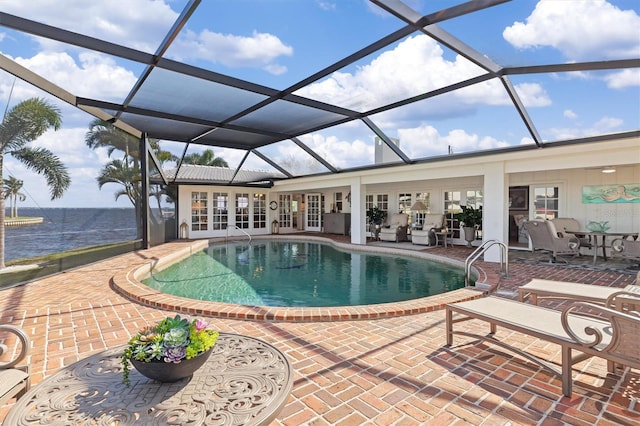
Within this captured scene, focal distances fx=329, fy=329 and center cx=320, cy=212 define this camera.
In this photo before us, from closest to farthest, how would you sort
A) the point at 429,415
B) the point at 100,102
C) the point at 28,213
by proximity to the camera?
the point at 429,415 → the point at 28,213 → the point at 100,102

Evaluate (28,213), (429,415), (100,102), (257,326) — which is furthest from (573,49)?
(28,213)

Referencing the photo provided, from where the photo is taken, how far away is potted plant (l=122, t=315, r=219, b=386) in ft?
6.02

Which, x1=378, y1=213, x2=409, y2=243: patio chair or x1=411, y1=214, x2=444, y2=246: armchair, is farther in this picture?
x1=378, y1=213, x2=409, y2=243: patio chair

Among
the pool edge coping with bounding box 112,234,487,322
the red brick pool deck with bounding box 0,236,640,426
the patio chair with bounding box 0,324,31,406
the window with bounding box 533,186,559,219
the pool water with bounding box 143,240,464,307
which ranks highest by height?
the window with bounding box 533,186,559,219

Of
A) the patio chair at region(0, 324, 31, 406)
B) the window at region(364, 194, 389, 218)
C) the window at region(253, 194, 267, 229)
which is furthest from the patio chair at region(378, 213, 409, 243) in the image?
the patio chair at region(0, 324, 31, 406)

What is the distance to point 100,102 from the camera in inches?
271

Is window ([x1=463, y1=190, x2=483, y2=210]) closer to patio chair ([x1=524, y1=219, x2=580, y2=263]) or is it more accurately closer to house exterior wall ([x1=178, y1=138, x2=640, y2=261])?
house exterior wall ([x1=178, y1=138, x2=640, y2=261])

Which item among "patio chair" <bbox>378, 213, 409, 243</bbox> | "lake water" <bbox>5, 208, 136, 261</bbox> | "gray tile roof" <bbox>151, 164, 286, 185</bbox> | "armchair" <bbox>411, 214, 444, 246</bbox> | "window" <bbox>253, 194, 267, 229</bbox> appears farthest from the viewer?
"window" <bbox>253, 194, 267, 229</bbox>

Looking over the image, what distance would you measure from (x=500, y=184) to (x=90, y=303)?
29.6ft

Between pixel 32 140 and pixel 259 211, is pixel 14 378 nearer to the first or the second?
pixel 32 140

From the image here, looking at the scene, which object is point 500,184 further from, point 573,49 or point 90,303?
point 90,303

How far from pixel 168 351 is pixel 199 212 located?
14.6 metres

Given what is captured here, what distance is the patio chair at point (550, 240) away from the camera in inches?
295

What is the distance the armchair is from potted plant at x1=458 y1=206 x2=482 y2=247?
34.2 inches
